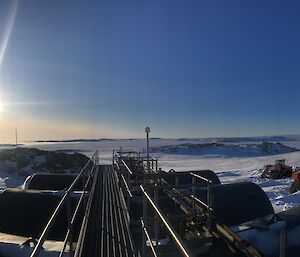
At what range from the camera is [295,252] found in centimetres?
623

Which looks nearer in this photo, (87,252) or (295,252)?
(87,252)

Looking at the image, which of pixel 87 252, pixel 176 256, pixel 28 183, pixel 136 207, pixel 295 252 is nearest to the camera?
pixel 176 256

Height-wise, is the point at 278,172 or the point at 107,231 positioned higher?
the point at 107,231

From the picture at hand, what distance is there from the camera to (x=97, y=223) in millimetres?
7207

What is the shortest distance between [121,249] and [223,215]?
14.8 ft

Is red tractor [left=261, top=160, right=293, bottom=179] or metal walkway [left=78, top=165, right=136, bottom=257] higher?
metal walkway [left=78, top=165, right=136, bottom=257]

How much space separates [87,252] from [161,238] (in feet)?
6.96

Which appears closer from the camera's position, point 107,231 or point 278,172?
point 107,231

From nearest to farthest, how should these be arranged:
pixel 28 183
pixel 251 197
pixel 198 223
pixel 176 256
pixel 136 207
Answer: pixel 176 256
pixel 198 223
pixel 136 207
pixel 251 197
pixel 28 183

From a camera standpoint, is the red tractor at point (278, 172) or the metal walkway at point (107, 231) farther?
the red tractor at point (278, 172)

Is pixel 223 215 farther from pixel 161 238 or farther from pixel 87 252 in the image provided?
pixel 87 252

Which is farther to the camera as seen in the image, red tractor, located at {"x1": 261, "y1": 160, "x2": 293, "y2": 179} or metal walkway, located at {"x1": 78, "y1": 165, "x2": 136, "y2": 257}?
red tractor, located at {"x1": 261, "y1": 160, "x2": 293, "y2": 179}

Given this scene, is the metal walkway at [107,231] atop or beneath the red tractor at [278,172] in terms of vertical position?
atop

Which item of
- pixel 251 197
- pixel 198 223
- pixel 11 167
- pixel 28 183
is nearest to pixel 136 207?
pixel 198 223
